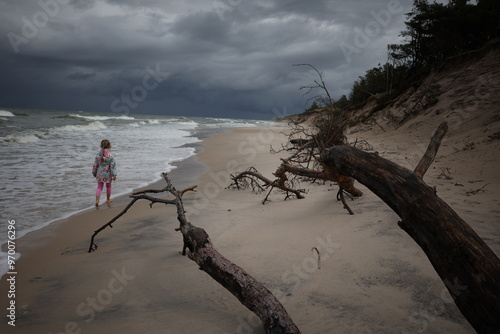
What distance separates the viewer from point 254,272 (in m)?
2.66

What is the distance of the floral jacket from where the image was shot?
6.15m

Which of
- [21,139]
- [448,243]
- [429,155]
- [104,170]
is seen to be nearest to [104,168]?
[104,170]

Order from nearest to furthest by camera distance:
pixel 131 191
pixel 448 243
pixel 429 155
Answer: pixel 448 243, pixel 429 155, pixel 131 191

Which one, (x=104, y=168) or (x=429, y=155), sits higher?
(x=429, y=155)

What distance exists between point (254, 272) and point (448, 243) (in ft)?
5.52

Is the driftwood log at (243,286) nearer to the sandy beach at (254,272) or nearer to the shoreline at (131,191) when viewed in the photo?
the sandy beach at (254,272)

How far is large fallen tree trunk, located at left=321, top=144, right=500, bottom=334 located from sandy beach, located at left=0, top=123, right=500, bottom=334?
0.54 meters

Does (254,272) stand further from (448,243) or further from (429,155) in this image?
(429,155)

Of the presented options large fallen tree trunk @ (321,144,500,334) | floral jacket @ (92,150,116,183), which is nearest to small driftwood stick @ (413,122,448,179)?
large fallen tree trunk @ (321,144,500,334)

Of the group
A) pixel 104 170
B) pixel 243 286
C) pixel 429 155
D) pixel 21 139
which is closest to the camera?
pixel 243 286

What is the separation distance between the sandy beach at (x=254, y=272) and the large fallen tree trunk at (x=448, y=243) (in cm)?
54

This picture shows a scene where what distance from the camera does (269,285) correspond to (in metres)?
2.42

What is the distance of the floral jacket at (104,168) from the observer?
6148 millimetres

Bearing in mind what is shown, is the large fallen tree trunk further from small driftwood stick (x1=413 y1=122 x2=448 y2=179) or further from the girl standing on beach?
the girl standing on beach
